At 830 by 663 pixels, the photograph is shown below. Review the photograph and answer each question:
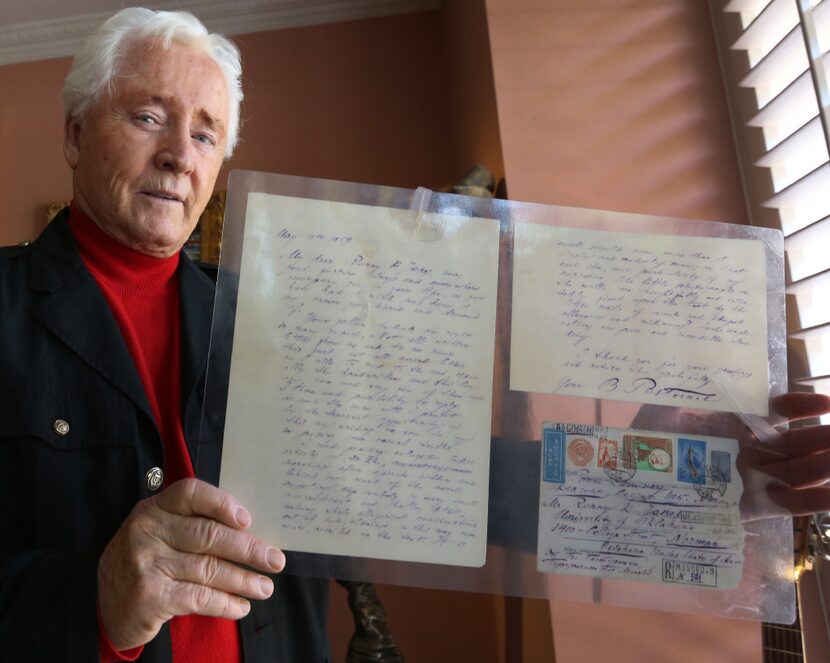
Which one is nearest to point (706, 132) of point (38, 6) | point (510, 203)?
point (510, 203)

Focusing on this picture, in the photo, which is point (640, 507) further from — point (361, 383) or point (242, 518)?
point (242, 518)

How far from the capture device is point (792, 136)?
4.19 feet

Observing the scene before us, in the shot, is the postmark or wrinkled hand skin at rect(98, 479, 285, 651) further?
the postmark

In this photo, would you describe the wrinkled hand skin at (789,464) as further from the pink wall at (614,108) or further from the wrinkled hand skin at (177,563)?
the pink wall at (614,108)

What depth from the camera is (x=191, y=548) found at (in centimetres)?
71

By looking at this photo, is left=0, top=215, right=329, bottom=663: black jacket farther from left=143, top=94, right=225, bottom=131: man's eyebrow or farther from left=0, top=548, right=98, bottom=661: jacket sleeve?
left=143, top=94, right=225, bottom=131: man's eyebrow

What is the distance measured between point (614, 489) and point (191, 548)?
1.63ft

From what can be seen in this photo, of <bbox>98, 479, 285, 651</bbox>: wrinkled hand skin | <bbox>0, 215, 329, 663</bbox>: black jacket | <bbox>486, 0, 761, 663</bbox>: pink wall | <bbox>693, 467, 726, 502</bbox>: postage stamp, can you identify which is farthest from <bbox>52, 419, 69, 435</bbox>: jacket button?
<bbox>486, 0, 761, 663</bbox>: pink wall

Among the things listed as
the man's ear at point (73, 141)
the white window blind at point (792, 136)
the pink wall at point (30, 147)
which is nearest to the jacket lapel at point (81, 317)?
the man's ear at point (73, 141)

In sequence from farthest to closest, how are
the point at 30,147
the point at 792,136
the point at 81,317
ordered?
the point at 30,147 < the point at 792,136 < the point at 81,317

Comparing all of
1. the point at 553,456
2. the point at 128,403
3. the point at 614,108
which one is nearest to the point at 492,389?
the point at 553,456

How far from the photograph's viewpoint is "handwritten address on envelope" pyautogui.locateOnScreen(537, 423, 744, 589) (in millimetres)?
855

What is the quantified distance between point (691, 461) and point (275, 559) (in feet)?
1.68

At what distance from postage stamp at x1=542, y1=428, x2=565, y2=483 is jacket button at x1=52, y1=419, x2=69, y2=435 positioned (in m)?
0.61
